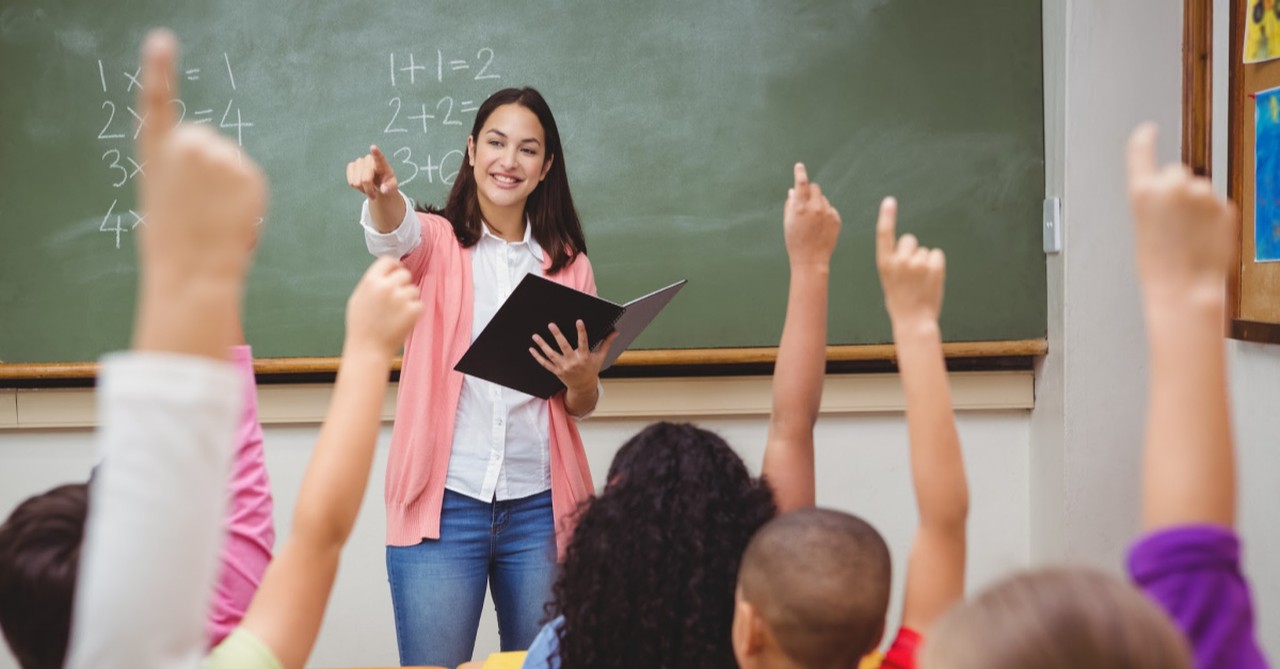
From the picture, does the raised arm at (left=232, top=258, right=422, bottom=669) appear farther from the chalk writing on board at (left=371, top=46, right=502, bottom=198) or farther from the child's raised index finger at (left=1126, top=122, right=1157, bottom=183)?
the chalk writing on board at (left=371, top=46, right=502, bottom=198)

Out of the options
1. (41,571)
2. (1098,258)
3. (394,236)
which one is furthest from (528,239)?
(41,571)

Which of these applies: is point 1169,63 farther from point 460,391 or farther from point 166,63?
point 166,63

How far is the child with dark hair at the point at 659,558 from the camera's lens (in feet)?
3.86

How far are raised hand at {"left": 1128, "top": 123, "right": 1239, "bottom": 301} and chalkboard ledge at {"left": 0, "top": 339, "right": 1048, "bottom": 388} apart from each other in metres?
1.88

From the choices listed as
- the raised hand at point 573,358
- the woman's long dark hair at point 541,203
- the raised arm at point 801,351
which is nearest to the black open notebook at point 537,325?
the raised hand at point 573,358

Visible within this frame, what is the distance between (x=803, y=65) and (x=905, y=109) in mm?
268

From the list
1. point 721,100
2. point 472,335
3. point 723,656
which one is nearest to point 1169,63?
point 721,100

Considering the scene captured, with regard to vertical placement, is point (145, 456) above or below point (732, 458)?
above

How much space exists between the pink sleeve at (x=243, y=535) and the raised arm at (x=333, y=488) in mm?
303

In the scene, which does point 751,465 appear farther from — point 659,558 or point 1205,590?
point 1205,590

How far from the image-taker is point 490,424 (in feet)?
7.05

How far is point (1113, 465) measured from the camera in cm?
262

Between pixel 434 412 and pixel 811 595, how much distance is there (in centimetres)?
122

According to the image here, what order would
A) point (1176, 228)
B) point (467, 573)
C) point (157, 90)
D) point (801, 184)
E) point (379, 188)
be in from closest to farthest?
point (157, 90), point (1176, 228), point (801, 184), point (379, 188), point (467, 573)
